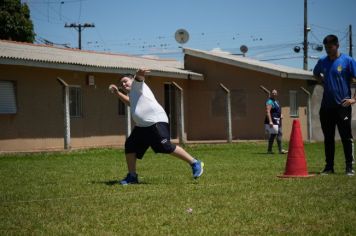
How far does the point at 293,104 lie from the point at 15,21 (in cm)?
1690

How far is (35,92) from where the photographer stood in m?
21.5

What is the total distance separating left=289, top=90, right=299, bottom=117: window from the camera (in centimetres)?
2961

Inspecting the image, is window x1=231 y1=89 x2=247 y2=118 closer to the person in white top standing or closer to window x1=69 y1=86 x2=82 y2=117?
window x1=69 y1=86 x2=82 y2=117

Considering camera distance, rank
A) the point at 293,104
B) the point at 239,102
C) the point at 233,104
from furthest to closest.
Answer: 1. the point at 293,104
2. the point at 233,104
3. the point at 239,102

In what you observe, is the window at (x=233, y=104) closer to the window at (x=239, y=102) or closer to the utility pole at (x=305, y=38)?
the window at (x=239, y=102)

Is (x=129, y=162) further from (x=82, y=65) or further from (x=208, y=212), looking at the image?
(x=82, y=65)

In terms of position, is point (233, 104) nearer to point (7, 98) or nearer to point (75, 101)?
point (75, 101)

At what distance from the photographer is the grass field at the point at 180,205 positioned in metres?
5.71

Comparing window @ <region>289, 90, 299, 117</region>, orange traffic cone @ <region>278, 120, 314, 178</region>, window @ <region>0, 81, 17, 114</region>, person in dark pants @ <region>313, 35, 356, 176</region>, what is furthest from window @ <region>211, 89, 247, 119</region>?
orange traffic cone @ <region>278, 120, 314, 178</region>

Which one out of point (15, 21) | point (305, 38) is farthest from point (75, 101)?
point (305, 38)

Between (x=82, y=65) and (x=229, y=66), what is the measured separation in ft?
29.6

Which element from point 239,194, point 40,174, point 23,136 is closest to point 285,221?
point 239,194

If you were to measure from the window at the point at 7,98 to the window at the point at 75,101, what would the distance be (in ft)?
8.81

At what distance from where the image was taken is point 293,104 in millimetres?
30094
